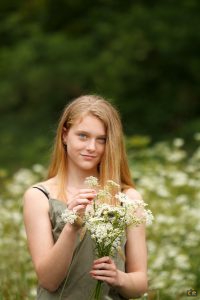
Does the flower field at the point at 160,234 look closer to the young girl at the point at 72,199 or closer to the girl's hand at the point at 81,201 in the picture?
the young girl at the point at 72,199

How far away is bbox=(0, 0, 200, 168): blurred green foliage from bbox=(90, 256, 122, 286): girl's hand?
32.7 ft

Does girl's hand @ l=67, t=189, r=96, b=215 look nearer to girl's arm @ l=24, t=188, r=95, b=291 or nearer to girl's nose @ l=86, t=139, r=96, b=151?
girl's arm @ l=24, t=188, r=95, b=291

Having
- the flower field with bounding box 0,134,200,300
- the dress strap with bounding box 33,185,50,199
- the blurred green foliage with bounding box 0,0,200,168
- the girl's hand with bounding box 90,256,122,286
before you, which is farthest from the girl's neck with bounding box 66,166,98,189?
the blurred green foliage with bounding box 0,0,200,168

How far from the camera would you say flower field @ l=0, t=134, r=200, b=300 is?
458cm

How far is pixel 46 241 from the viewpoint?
2.98 m

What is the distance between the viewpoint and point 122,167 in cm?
321

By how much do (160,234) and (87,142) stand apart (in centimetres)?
273

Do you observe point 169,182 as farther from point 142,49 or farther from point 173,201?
point 142,49

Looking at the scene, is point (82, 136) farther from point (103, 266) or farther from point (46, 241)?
point (103, 266)

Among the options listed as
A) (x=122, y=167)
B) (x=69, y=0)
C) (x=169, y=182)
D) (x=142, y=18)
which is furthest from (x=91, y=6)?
(x=122, y=167)

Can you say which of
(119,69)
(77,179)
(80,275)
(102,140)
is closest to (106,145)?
(102,140)

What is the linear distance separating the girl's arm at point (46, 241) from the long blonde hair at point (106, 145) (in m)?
0.10

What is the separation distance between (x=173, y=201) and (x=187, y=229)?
486mm

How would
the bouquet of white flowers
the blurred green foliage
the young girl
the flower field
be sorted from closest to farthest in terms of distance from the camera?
the bouquet of white flowers, the young girl, the flower field, the blurred green foliage
